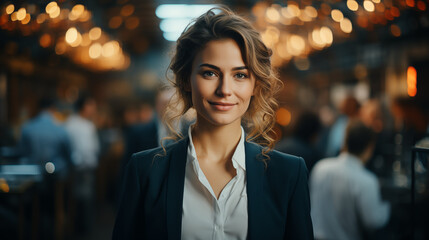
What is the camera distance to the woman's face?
52.1 inches

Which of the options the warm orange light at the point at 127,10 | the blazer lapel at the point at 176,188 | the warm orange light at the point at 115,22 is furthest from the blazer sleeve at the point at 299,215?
the warm orange light at the point at 115,22

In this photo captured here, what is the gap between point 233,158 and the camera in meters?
1.43

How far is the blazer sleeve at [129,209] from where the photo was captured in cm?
136

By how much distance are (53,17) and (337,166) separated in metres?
4.45

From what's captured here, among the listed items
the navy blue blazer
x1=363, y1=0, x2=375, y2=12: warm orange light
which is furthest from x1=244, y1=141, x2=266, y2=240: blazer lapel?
x1=363, y1=0, x2=375, y2=12: warm orange light

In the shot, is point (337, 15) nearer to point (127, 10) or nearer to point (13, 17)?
point (13, 17)

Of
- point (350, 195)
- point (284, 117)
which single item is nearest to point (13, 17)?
point (350, 195)

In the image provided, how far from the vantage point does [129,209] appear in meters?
1.36

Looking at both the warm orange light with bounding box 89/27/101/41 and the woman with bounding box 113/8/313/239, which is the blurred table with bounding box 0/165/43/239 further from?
the warm orange light with bounding box 89/27/101/41

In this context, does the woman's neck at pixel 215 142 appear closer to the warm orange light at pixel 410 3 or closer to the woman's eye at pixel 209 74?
the woman's eye at pixel 209 74

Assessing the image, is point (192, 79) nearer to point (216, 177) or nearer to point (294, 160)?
point (216, 177)

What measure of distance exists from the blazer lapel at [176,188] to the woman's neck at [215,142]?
59 millimetres

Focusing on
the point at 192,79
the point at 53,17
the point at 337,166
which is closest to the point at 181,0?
the point at 53,17

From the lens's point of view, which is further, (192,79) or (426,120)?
(426,120)
